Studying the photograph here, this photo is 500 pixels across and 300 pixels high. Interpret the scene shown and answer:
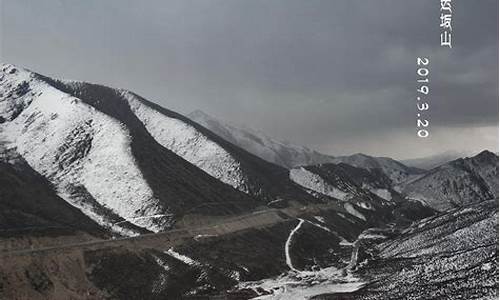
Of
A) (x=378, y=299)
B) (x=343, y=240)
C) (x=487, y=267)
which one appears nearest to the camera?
(x=378, y=299)

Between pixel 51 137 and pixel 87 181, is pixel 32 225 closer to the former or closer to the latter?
pixel 87 181

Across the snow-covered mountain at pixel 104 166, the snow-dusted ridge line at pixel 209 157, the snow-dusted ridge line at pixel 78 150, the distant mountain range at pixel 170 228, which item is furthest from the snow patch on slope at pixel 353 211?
the snow-dusted ridge line at pixel 78 150

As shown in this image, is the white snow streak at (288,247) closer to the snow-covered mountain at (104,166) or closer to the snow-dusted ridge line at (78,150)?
the snow-covered mountain at (104,166)

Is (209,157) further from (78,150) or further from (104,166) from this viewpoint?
(104,166)

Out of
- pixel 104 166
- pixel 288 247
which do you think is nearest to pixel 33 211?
pixel 104 166

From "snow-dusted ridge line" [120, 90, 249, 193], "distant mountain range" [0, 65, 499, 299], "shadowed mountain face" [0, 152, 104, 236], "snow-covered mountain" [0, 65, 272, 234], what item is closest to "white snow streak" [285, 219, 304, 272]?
"distant mountain range" [0, 65, 499, 299]

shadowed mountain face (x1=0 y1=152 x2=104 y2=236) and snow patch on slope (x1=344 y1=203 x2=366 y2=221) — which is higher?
snow patch on slope (x1=344 y1=203 x2=366 y2=221)

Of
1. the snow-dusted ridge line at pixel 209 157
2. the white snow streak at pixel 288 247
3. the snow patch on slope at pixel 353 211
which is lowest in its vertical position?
the white snow streak at pixel 288 247

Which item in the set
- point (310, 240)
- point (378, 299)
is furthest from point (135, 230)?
point (378, 299)

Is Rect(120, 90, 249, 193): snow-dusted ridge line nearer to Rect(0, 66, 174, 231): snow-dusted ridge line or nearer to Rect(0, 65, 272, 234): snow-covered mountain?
Rect(0, 65, 272, 234): snow-covered mountain
